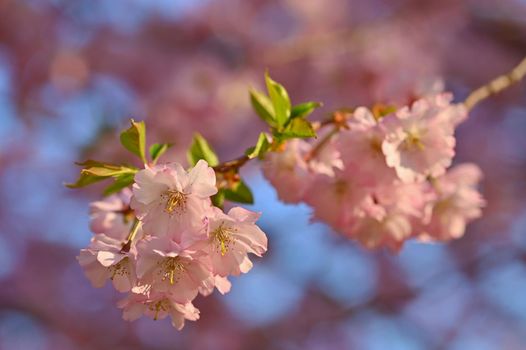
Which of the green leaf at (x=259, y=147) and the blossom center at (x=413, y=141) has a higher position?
the blossom center at (x=413, y=141)

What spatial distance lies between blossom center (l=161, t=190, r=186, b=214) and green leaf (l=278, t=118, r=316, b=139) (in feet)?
0.83

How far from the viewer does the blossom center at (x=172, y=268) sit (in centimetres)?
108

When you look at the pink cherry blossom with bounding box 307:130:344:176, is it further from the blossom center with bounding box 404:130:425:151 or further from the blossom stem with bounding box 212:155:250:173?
the blossom stem with bounding box 212:155:250:173

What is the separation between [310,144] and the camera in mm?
1521

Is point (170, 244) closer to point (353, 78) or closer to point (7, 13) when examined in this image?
point (353, 78)

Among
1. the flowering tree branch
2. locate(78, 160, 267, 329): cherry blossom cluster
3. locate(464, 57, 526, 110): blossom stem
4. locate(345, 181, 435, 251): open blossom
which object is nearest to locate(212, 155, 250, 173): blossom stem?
the flowering tree branch

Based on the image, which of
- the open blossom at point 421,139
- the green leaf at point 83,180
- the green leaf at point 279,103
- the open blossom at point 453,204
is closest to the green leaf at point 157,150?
the green leaf at point 83,180

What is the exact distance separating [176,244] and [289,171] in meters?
0.44

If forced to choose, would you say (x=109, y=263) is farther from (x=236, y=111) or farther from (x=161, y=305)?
(x=236, y=111)

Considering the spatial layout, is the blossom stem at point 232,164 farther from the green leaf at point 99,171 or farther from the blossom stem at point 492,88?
the blossom stem at point 492,88

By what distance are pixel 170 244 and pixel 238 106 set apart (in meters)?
4.14

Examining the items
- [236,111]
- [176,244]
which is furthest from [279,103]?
[236,111]

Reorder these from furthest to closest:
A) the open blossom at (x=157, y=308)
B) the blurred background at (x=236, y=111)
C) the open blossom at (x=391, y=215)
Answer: the blurred background at (x=236, y=111) < the open blossom at (x=391, y=215) < the open blossom at (x=157, y=308)

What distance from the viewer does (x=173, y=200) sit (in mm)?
1103
